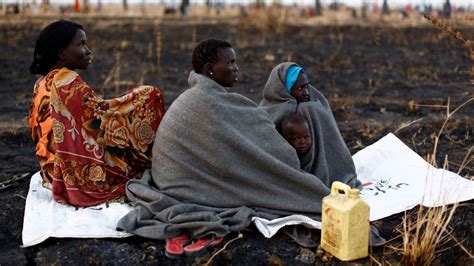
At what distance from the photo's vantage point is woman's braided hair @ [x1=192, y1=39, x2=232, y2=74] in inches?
150

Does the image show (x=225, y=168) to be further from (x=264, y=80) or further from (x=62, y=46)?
(x=264, y=80)

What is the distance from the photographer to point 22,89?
8.81m

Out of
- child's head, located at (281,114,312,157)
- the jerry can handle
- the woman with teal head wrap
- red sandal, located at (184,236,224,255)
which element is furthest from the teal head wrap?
red sandal, located at (184,236,224,255)

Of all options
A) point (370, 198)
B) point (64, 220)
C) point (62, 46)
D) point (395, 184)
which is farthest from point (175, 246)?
point (395, 184)

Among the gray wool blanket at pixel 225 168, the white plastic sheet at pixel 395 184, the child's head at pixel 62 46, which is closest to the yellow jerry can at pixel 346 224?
the white plastic sheet at pixel 395 184

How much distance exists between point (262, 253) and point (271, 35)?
13456 millimetres

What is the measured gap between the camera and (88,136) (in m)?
3.99

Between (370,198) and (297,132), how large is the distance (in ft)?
2.28

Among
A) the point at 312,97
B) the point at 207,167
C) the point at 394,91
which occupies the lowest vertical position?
the point at 394,91

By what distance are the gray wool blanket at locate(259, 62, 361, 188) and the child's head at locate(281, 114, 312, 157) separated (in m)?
0.11

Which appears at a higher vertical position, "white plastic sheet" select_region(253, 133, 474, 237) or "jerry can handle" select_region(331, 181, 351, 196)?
"jerry can handle" select_region(331, 181, 351, 196)

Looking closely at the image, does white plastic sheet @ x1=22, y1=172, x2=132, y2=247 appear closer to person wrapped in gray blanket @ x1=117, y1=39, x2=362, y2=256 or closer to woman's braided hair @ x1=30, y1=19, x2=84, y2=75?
person wrapped in gray blanket @ x1=117, y1=39, x2=362, y2=256

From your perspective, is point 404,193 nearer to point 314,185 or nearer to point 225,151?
point 314,185

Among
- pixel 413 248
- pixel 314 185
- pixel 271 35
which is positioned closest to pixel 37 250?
pixel 314 185
